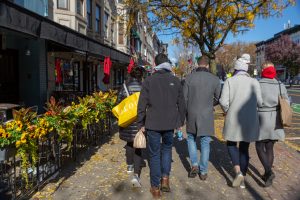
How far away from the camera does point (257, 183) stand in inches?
185

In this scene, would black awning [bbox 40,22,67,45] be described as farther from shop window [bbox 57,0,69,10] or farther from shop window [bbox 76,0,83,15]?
shop window [bbox 76,0,83,15]

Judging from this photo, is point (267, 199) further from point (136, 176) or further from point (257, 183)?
point (136, 176)

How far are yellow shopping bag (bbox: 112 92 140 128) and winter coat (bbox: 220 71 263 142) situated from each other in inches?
50.8

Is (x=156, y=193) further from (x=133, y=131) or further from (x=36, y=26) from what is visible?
(x=36, y=26)

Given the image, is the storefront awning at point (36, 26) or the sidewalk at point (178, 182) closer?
the sidewalk at point (178, 182)

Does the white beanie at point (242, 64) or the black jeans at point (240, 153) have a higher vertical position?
the white beanie at point (242, 64)

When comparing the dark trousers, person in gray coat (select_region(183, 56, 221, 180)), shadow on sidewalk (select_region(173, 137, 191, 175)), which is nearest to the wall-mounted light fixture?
A: shadow on sidewalk (select_region(173, 137, 191, 175))

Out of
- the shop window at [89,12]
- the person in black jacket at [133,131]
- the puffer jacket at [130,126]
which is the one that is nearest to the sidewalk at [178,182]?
the person in black jacket at [133,131]

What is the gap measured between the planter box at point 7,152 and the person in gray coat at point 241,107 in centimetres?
282

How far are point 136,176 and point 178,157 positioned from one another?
1804mm

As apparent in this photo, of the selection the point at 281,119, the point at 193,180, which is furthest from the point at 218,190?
the point at 281,119

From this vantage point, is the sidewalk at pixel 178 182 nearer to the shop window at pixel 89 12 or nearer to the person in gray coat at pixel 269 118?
the person in gray coat at pixel 269 118

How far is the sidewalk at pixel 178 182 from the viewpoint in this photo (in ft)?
13.9

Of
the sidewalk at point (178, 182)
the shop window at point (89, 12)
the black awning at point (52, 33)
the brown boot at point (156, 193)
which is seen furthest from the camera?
the shop window at point (89, 12)
